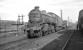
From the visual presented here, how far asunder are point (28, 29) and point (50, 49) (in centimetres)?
719

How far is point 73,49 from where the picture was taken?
30.7 feet

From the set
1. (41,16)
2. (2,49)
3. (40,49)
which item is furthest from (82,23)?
(2,49)

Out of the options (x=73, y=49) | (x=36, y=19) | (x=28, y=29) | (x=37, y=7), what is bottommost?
(x=73, y=49)

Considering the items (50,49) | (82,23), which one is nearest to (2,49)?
(50,49)

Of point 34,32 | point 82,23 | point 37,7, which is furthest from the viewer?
point 82,23

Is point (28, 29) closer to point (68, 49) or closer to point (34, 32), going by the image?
point (34, 32)

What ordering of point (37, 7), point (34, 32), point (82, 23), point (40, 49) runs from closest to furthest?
point (40, 49) → point (34, 32) → point (37, 7) → point (82, 23)

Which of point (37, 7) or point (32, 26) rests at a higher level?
point (37, 7)

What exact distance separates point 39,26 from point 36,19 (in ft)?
3.99

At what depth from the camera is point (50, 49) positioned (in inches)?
366

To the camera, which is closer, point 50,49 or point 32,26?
point 50,49

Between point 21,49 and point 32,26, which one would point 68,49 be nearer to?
point 21,49

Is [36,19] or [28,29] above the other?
[36,19]

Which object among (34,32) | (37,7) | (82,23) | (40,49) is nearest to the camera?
(40,49)
